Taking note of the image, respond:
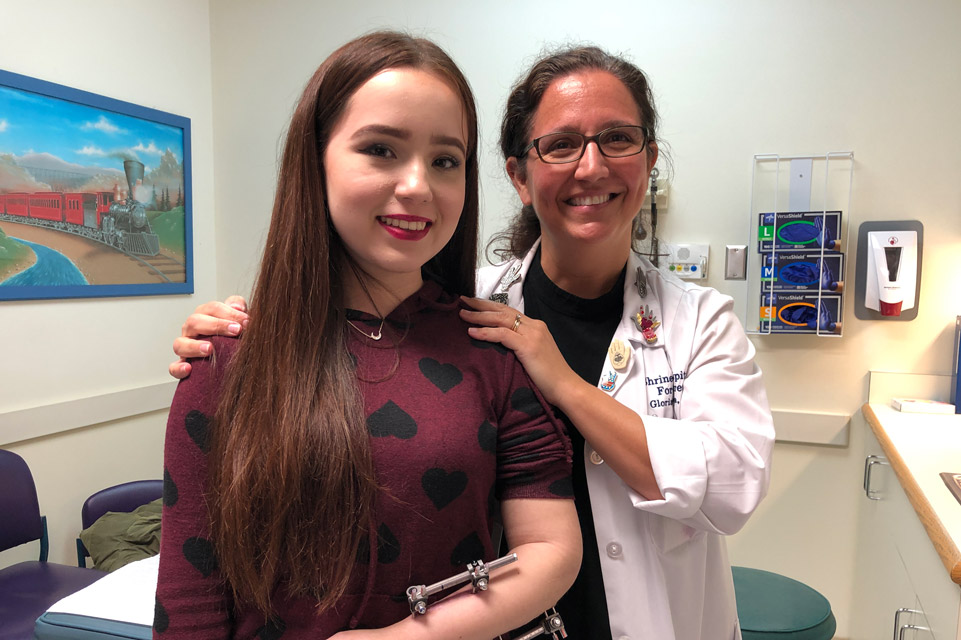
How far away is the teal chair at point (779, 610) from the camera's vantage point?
4.92 feet

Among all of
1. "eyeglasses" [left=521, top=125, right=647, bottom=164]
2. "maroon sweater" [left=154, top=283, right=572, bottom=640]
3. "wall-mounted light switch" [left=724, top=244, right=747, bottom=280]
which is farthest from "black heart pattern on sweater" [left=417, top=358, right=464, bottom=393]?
"wall-mounted light switch" [left=724, top=244, right=747, bottom=280]

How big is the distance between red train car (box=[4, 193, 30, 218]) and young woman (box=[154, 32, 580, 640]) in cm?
203

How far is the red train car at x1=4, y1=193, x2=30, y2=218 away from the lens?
235 centimetres

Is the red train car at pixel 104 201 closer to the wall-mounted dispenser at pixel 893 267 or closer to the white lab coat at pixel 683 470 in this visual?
the white lab coat at pixel 683 470

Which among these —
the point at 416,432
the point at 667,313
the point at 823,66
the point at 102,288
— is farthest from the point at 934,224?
the point at 102,288

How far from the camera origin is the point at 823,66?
91.0 inches

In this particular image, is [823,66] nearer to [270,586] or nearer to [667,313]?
[667,313]

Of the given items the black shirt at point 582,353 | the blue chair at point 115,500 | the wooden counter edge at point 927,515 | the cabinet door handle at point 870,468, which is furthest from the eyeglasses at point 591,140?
the blue chair at point 115,500

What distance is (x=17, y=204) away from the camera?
237 cm

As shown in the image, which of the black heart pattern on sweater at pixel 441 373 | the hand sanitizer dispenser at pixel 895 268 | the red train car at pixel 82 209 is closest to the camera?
the black heart pattern on sweater at pixel 441 373

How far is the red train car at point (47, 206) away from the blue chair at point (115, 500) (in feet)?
3.42

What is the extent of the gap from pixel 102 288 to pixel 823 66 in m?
Answer: 2.85

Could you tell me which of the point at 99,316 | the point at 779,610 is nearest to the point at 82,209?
the point at 99,316

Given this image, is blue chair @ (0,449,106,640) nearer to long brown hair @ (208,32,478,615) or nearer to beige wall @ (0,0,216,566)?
beige wall @ (0,0,216,566)
